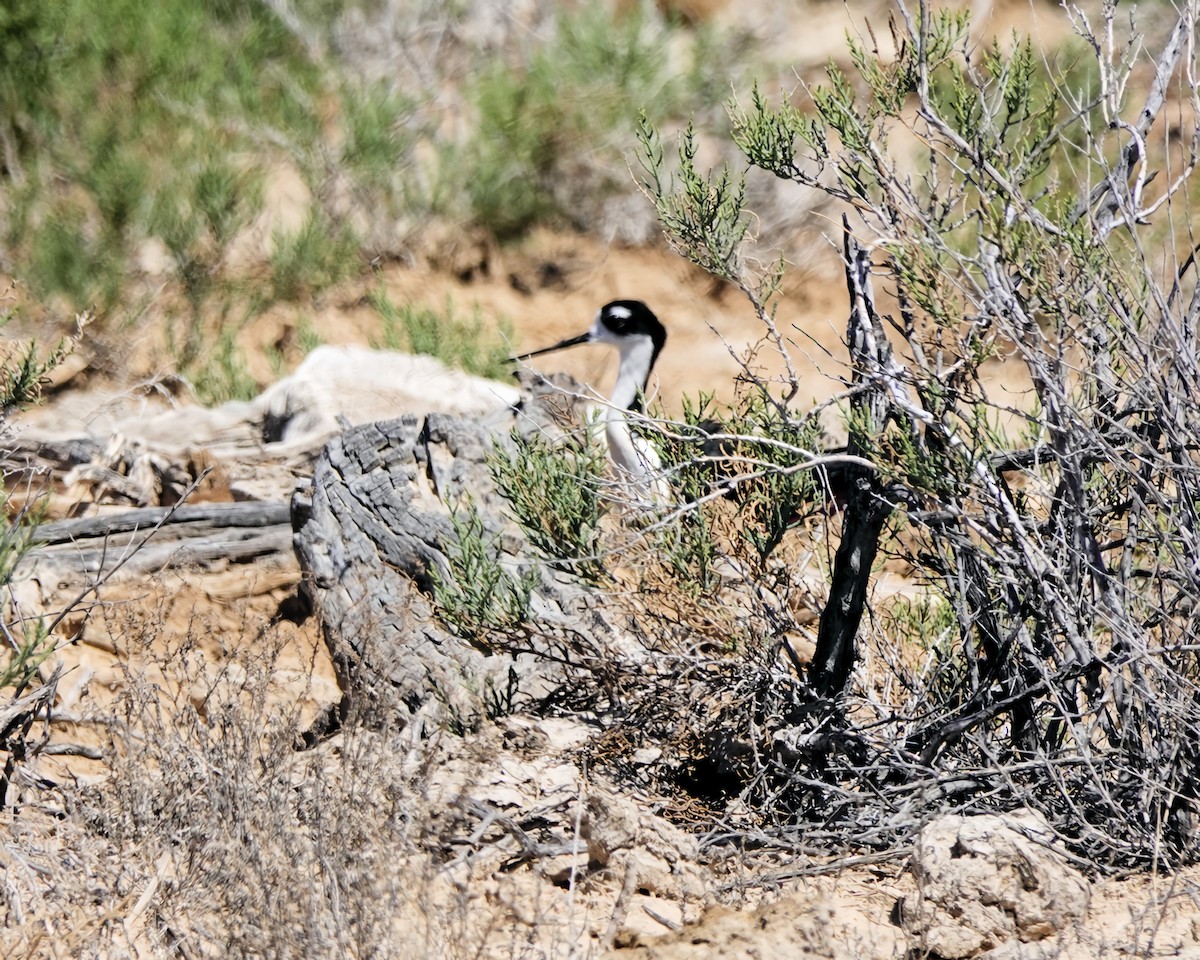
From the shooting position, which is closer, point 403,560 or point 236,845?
point 236,845

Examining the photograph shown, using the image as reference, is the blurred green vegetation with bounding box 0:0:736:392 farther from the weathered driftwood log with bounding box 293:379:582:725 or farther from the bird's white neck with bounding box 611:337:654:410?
the weathered driftwood log with bounding box 293:379:582:725

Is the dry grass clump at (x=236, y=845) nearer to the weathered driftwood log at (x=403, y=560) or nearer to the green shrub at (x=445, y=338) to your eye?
the weathered driftwood log at (x=403, y=560)

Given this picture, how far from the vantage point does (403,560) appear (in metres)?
4.16

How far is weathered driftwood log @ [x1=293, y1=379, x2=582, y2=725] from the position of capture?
388 centimetres

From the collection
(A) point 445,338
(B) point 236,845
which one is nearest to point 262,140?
(A) point 445,338

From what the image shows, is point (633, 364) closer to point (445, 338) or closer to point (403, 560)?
point (445, 338)

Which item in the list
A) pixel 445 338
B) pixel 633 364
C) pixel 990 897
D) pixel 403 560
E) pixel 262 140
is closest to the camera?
pixel 990 897

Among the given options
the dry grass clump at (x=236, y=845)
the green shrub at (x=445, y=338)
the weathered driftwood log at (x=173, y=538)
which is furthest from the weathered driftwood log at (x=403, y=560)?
the green shrub at (x=445, y=338)

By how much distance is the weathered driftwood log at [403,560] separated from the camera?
388cm

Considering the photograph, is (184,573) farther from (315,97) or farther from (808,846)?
(315,97)

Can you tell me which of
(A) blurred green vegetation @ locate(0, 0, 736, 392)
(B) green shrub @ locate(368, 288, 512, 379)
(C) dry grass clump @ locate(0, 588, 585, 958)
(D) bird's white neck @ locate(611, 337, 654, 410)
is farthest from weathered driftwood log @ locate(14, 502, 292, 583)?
(A) blurred green vegetation @ locate(0, 0, 736, 392)

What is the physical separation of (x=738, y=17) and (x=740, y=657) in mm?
7836

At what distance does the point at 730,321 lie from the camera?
28.1ft

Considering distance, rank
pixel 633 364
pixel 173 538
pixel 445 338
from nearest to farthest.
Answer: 1. pixel 173 538
2. pixel 633 364
3. pixel 445 338
